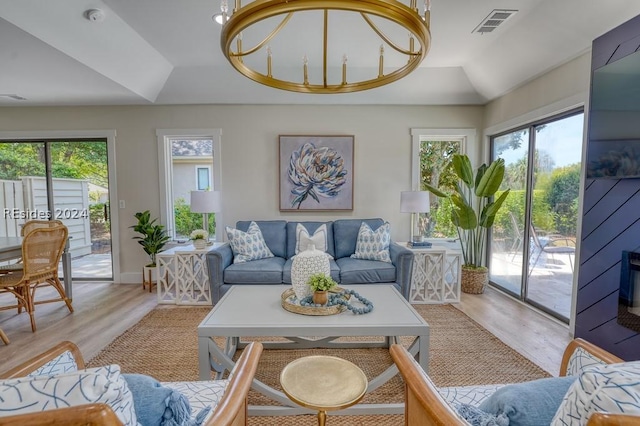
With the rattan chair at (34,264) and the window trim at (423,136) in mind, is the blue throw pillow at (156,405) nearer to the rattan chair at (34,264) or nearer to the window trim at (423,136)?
the rattan chair at (34,264)

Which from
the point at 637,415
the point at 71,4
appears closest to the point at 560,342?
the point at 637,415

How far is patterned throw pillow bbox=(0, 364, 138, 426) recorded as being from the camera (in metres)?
0.57

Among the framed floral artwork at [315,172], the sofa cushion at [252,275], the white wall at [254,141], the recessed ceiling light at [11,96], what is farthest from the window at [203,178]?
the recessed ceiling light at [11,96]

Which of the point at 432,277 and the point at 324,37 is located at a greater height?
the point at 324,37

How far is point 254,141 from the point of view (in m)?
4.05

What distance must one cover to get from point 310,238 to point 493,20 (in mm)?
2793

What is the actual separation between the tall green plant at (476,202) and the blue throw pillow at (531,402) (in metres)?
2.95

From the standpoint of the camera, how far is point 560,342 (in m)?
2.49

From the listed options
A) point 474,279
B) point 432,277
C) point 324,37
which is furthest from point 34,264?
point 474,279

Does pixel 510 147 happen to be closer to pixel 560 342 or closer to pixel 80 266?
pixel 560 342

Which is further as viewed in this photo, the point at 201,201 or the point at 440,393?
the point at 201,201

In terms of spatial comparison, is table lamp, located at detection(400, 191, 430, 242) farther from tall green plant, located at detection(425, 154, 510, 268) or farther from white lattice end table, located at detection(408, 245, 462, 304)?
white lattice end table, located at detection(408, 245, 462, 304)

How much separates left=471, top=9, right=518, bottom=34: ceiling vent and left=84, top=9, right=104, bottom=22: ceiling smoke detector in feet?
11.0

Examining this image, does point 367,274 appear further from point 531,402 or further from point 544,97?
point 544,97
